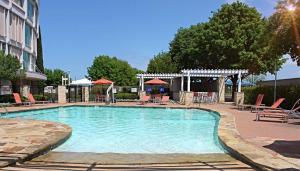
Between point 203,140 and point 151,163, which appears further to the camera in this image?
point 203,140

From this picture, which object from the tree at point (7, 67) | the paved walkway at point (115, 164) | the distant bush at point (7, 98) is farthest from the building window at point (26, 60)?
the paved walkway at point (115, 164)

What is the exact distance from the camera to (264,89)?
2722 cm

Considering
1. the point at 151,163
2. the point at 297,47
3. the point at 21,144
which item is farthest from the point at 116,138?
the point at 297,47

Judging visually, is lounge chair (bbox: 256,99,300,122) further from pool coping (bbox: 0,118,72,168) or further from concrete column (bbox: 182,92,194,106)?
concrete column (bbox: 182,92,194,106)

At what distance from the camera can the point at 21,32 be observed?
119ft

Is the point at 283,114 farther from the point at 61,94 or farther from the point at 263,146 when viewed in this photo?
the point at 61,94

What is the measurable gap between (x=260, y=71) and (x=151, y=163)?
101 feet

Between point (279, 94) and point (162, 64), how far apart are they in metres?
29.5

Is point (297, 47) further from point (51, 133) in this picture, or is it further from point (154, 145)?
point (51, 133)

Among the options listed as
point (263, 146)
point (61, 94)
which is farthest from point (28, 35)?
point (263, 146)

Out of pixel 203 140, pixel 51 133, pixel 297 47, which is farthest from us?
pixel 297 47

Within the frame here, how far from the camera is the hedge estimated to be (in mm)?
22403

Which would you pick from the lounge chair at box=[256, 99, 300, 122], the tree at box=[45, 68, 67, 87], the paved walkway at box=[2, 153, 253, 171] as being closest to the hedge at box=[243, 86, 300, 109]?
the lounge chair at box=[256, 99, 300, 122]

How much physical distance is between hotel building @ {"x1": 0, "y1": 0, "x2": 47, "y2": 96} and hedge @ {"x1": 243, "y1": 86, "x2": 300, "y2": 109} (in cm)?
1773
